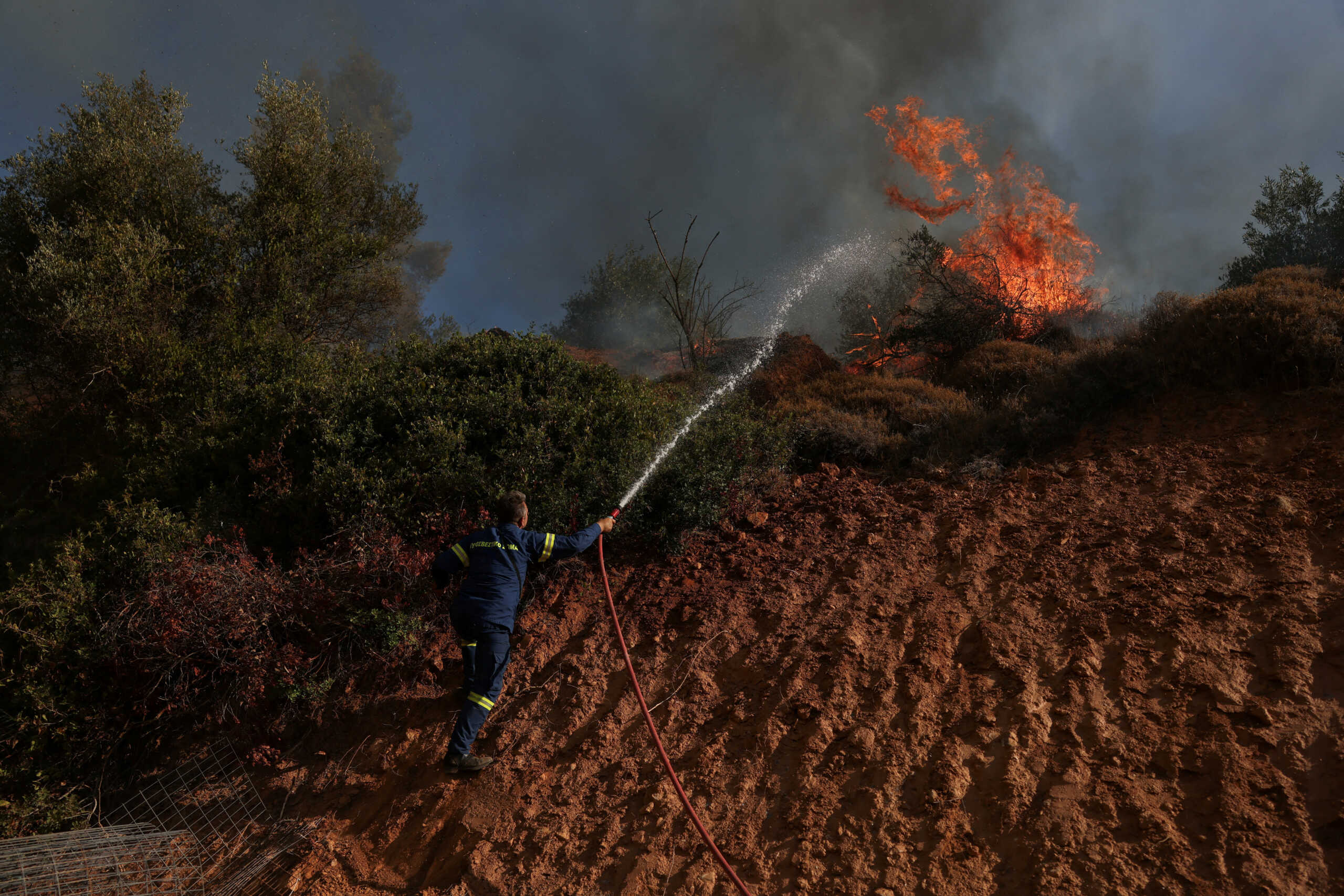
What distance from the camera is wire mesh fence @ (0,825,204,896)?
4.79 meters

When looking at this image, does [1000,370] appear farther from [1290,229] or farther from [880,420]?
[1290,229]

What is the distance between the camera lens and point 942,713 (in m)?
4.98

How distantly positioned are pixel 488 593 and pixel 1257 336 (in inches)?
365

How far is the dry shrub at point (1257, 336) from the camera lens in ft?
24.8

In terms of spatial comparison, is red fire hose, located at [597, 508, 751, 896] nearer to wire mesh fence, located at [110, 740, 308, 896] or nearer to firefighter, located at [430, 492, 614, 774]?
firefighter, located at [430, 492, 614, 774]

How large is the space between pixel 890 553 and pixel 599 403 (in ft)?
12.3

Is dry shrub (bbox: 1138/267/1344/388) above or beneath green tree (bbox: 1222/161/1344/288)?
beneath

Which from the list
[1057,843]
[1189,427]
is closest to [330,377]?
[1057,843]

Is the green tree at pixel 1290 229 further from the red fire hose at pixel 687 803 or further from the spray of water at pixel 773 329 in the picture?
the red fire hose at pixel 687 803

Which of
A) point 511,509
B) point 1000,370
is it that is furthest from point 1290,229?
point 511,509

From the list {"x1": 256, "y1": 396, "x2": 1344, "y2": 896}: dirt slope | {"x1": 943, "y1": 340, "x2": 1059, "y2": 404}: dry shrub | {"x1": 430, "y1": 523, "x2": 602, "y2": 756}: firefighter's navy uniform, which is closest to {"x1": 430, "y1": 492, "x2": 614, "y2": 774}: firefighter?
{"x1": 430, "y1": 523, "x2": 602, "y2": 756}: firefighter's navy uniform

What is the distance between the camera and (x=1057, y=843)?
3932 mm

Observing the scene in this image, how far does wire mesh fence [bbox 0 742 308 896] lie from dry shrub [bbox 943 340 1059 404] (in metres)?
10.1

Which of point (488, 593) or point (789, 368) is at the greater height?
point (789, 368)
